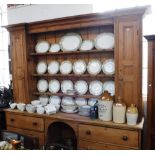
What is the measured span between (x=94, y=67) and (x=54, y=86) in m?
0.80

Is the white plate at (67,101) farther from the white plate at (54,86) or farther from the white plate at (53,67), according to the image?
the white plate at (53,67)

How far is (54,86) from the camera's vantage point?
3.40 metres

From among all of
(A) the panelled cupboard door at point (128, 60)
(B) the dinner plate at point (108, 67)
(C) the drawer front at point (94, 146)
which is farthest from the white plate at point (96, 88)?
(C) the drawer front at point (94, 146)

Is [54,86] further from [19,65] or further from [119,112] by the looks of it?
[119,112]

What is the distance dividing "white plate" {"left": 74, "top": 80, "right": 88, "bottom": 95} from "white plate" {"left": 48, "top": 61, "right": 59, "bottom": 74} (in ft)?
1.34

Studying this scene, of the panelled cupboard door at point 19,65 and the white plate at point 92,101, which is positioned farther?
the panelled cupboard door at point 19,65

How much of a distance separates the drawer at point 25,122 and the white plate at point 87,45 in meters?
1.24

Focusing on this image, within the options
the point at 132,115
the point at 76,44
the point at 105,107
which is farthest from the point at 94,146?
the point at 76,44

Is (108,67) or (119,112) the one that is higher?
(108,67)

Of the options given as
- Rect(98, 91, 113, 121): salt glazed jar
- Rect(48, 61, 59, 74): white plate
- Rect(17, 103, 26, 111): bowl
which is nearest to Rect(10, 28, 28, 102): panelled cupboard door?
Rect(17, 103, 26, 111): bowl

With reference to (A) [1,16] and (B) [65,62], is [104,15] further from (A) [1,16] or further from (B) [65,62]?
(A) [1,16]

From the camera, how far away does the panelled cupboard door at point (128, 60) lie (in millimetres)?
2471

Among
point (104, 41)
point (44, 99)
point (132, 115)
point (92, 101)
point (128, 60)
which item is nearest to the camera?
point (132, 115)

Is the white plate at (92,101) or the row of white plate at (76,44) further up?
the row of white plate at (76,44)
